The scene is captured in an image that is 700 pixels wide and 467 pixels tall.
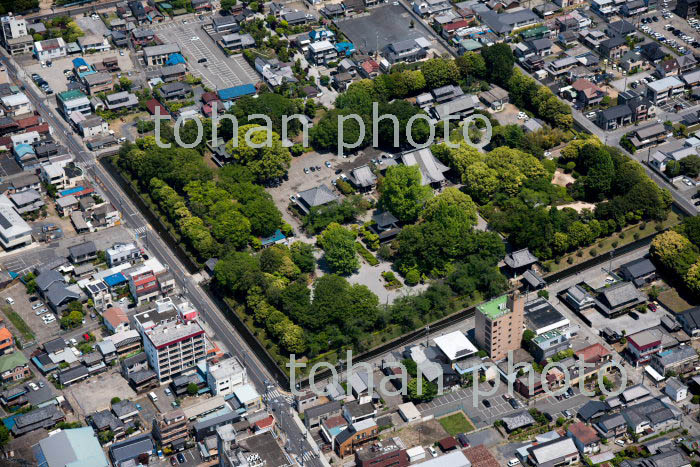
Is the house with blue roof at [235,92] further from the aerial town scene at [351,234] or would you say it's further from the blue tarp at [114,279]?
the blue tarp at [114,279]

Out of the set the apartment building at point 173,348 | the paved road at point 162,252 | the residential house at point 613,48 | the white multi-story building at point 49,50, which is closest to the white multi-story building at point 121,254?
the paved road at point 162,252

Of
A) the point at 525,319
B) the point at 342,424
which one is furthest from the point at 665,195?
the point at 342,424

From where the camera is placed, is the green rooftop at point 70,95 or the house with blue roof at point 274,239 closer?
the house with blue roof at point 274,239

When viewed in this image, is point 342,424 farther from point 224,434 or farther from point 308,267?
point 308,267

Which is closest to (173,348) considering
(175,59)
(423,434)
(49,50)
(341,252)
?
(341,252)

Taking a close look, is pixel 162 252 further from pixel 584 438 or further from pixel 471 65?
pixel 584 438

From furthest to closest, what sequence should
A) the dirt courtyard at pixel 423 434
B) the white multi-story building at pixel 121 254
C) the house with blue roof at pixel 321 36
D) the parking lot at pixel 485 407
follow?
the house with blue roof at pixel 321 36 < the white multi-story building at pixel 121 254 < the parking lot at pixel 485 407 < the dirt courtyard at pixel 423 434
